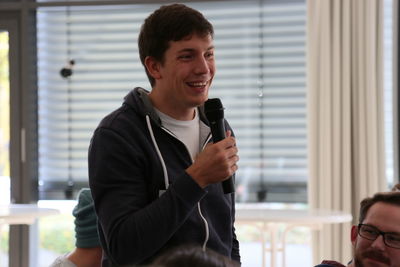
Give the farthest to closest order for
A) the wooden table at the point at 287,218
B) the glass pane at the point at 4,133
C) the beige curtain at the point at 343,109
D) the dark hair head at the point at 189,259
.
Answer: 1. the glass pane at the point at 4,133
2. the beige curtain at the point at 343,109
3. the wooden table at the point at 287,218
4. the dark hair head at the point at 189,259

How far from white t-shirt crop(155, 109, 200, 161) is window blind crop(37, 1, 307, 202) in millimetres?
3532

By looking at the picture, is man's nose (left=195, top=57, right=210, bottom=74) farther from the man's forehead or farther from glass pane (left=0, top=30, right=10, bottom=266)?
glass pane (left=0, top=30, right=10, bottom=266)

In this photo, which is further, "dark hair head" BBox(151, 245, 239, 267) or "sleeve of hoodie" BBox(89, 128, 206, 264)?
"sleeve of hoodie" BBox(89, 128, 206, 264)

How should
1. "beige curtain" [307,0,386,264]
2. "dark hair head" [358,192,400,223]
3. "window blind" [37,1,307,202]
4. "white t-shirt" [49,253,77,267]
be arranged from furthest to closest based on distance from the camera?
1. "window blind" [37,1,307,202]
2. "beige curtain" [307,0,386,264]
3. "white t-shirt" [49,253,77,267]
4. "dark hair head" [358,192,400,223]

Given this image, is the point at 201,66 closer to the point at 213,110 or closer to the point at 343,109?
the point at 213,110

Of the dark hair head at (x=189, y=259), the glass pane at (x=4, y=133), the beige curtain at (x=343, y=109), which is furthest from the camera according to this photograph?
the glass pane at (x=4, y=133)

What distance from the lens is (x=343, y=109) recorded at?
486 centimetres

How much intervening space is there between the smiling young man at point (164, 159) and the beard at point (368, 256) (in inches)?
14.0

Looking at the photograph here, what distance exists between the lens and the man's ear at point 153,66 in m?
1.69

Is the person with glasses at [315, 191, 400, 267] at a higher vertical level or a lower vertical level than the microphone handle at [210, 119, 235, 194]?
lower

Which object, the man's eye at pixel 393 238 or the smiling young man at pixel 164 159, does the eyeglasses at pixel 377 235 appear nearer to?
the man's eye at pixel 393 238

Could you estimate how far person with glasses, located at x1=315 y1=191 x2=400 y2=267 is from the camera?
1795mm

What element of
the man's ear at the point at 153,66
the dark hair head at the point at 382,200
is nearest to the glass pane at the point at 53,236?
the dark hair head at the point at 382,200

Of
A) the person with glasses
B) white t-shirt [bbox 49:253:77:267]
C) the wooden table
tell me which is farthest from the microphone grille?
the wooden table
